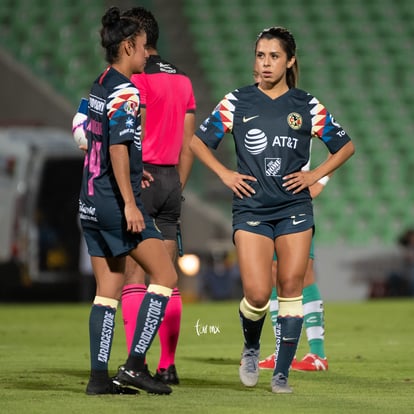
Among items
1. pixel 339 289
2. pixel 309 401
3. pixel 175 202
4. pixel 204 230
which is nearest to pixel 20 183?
pixel 204 230

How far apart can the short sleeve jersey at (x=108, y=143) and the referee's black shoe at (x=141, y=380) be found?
75 centimetres

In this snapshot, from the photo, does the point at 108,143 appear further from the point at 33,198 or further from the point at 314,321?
the point at 33,198

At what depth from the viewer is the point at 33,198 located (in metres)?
19.0

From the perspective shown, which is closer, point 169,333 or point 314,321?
point 169,333

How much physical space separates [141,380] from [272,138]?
1436 millimetres

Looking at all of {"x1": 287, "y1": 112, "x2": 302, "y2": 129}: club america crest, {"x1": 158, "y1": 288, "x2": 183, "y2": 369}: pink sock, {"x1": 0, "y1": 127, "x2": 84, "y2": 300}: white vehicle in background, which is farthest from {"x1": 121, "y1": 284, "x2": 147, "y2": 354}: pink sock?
{"x1": 0, "y1": 127, "x2": 84, "y2": 300}: white vehicle in background

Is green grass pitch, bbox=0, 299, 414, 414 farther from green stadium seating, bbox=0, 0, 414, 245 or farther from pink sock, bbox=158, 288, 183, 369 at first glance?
green stadium seating, bbox=0, 0, 414, 245

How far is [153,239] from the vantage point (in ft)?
20.6

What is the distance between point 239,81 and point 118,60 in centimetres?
1615

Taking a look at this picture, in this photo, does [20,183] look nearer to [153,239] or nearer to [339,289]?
[339,289]

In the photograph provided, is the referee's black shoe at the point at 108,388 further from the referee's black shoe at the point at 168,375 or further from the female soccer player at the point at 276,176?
the female soccer player at the point at 276,176

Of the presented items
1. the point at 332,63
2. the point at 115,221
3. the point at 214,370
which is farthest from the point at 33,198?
the point at 115,221

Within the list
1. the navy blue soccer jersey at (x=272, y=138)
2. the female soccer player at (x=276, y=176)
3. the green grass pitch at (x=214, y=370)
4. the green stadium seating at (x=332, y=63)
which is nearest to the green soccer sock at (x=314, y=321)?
the green grass pitch at (x=214, y=370)

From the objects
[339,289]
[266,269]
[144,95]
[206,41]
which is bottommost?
[339,289]
